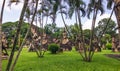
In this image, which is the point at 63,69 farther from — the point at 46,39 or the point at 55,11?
the point at 46,39

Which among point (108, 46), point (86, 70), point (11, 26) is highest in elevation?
point (11, 26)

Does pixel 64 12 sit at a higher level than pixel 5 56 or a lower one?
higher

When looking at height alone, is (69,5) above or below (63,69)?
above

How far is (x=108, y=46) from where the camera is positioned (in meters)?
46.5

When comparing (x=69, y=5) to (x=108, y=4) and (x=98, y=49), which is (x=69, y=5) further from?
(x=98, y=49)

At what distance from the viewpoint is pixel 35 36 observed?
37.7 meters

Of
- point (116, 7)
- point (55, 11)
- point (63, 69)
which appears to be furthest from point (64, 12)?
point (63, 69)

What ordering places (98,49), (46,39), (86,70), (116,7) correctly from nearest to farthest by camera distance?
1. (86,70)
2. (116,7)
3. (98,49)
4. (46,39)

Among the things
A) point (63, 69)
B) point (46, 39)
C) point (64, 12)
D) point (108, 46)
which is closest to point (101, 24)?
point (108, 46)

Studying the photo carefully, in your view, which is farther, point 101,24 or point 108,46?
point 101,24

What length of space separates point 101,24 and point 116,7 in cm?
6658

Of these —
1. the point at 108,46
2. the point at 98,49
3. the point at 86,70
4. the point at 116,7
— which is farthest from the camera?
the point at 108,46

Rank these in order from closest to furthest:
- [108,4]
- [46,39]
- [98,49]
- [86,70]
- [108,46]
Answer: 1. [86,70]
2. [108,4]
3. [98,49]
4. [46,39]
5. [108,46]

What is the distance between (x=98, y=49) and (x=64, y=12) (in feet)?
50.6
